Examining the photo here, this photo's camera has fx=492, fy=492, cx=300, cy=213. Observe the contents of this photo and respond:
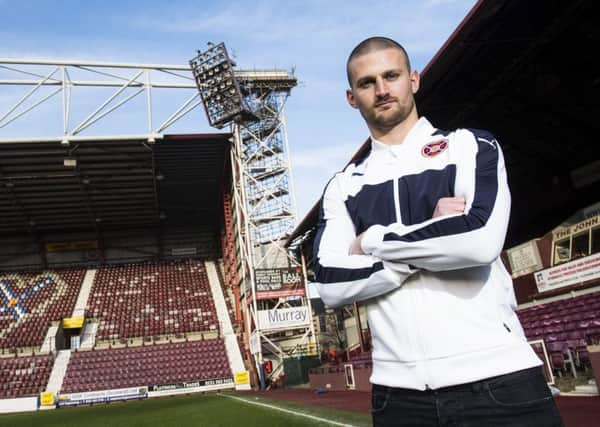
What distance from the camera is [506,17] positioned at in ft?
31.4

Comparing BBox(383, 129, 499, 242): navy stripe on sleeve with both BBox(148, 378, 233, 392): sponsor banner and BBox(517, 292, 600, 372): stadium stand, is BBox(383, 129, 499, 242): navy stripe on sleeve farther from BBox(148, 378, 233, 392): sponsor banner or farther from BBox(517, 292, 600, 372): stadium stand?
BBox(148, 378, 233, 392): sponsor banner

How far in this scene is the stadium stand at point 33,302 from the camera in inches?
1087

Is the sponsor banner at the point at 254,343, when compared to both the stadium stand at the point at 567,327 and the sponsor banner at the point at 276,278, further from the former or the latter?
the stadium stand at the point at 567,327

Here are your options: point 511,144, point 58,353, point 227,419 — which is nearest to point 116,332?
point 58,353

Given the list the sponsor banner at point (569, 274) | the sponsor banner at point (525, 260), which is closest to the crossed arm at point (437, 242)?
the sponsor banner at point (569, 274)

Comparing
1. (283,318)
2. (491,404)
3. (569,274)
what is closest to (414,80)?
(491,404)

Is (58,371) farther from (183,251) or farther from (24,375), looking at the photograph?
(183,251)

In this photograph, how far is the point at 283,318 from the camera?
2386 centimetres

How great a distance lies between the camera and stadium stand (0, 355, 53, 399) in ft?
76.7

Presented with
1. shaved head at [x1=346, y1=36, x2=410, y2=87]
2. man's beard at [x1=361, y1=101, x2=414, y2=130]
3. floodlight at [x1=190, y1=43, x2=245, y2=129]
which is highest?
floodlight at [x1=190, y1=43, x2=245, y2=129]

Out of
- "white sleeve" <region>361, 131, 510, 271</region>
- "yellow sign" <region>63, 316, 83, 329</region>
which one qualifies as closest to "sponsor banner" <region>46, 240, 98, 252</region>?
"yellow sign" <region>63, 316, 83, 329</region>

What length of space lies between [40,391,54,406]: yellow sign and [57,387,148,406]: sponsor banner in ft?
1.20

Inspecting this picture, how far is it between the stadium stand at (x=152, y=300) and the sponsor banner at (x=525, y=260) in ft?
61.1

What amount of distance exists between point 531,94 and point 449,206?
13437 millimetres
